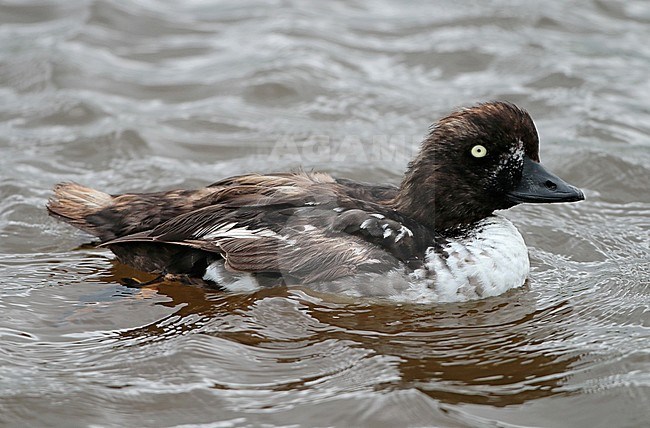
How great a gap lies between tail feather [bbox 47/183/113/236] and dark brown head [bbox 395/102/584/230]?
240 cm

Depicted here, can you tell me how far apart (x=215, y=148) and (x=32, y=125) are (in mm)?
2110

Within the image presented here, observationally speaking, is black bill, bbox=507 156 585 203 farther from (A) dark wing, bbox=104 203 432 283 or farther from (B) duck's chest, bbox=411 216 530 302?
(A) dark wing, bbox=104 203 432 283

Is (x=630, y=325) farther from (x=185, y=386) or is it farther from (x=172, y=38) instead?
(x=172, y=38)

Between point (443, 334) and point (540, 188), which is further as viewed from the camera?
point (540, 188)

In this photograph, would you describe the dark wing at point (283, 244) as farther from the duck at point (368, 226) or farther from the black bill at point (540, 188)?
the black bill at point (540, 188)

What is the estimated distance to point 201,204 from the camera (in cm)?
847

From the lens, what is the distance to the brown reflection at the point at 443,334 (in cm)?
729

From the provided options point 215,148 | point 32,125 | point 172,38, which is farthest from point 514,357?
point 172,38

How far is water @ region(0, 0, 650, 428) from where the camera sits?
283 inches

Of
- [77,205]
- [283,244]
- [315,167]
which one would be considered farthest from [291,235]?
[315,167]

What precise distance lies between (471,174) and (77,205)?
10.4ft

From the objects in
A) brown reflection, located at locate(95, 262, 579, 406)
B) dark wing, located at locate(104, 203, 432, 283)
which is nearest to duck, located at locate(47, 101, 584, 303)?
dark wing, located at locate(104, 203, 432, 283)

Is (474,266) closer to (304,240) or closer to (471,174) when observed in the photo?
(471,174)

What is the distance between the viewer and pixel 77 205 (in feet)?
28.8
